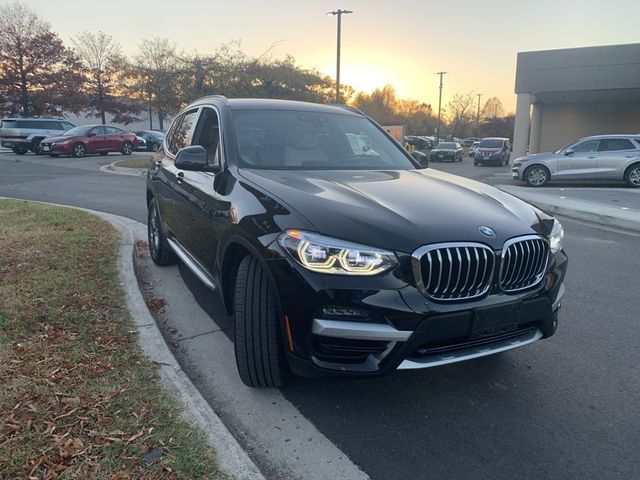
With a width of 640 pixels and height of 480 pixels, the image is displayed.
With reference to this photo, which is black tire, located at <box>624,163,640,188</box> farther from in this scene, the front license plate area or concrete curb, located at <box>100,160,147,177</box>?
concrete curb, located at <box>100,160,147,177</box>

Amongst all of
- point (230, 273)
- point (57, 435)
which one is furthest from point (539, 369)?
point (57, 435)

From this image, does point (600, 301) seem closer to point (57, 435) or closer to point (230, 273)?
point (230, 273)

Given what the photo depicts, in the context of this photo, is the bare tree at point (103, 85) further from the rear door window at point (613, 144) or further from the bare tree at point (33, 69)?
the rear door window at point (613, 144)

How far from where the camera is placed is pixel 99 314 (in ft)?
13.1

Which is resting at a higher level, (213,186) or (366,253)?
(213,186)

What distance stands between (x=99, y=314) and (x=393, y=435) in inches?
99.9

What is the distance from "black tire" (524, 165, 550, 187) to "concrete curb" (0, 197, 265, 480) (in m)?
15.1

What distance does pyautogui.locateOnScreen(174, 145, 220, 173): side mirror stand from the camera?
3.58 meters

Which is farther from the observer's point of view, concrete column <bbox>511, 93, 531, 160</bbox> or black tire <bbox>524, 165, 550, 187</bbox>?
concrete column <bbox>511, 93, 531, 160</bbox>

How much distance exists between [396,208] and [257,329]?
3.40ft

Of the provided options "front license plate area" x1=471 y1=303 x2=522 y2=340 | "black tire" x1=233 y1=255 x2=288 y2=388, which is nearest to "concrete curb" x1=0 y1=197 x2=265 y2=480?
"black tire" x1=233 y1=255 x2=288 y2=388

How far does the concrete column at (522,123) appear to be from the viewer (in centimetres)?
2631

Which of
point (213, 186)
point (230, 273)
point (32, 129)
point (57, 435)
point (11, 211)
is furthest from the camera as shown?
point (32, 129)

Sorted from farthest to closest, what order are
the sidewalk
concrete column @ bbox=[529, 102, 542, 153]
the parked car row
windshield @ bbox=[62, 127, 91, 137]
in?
concrete column @ bbox=[529, 102, 542, 153] < windshield @ bbox=[62, 127, 91, 137] < the parked car row < the sidewalk
